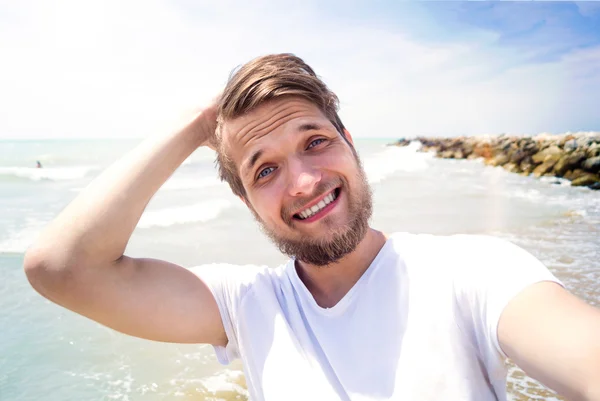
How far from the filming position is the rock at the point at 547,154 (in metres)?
19.6

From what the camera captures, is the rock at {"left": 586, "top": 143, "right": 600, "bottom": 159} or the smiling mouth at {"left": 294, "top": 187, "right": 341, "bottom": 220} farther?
the rock at {"left": 586, "top": 143, "right": 600, "bottom": 159}

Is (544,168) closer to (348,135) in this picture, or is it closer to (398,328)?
(348,135)

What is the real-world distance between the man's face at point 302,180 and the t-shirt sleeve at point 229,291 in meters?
0.25

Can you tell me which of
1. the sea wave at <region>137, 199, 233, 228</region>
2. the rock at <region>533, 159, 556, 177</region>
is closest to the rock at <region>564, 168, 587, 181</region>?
the rock at <region>533, 159, 556, 177</region>

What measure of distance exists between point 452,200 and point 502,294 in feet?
39.4

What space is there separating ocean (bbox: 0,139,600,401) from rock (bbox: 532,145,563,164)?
314cm

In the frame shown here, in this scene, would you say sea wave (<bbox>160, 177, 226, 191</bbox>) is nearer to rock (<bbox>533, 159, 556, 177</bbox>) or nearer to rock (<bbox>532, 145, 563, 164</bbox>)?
rock (<bbox>533, 159, 556, 177</bbox>)

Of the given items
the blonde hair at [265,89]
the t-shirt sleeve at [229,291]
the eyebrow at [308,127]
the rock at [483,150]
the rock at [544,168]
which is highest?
the blonde hair at [265,89]

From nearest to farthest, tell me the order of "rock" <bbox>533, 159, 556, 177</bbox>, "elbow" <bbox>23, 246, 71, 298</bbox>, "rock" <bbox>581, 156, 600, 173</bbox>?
1. "elbow" <bbox>23, 246, 71, 298</bbox>
2. "rock" <bbox>581, 156, 600, 173</bbox>
3. "rock" <bbox>533, 159, 556, 177</bbox>

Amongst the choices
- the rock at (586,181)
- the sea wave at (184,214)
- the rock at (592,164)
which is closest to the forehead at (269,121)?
the sea wave at (184,214)

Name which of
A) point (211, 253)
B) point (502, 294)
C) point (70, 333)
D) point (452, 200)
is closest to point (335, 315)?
point (502, 294)

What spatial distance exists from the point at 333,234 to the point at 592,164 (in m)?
18.6

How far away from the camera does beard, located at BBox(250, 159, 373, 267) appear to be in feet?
6.18

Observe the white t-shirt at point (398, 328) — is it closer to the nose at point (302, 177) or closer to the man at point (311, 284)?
the man at point (311, 284)
